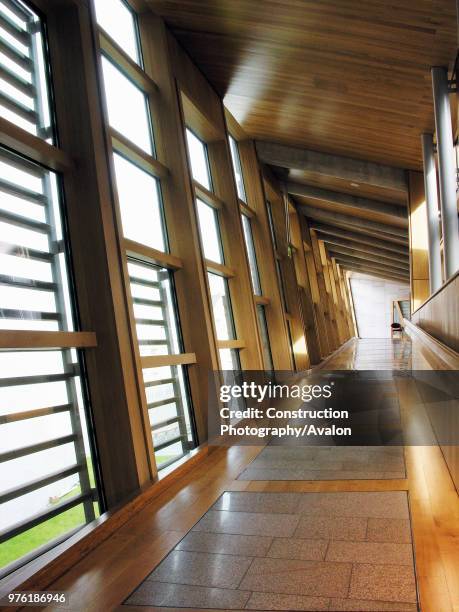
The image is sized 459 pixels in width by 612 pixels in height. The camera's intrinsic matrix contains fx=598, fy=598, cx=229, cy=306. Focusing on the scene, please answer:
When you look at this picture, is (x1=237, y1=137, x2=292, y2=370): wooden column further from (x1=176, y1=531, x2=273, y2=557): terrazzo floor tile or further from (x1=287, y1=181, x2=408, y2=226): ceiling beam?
(x1=176, y1=531, x2=273, y2=557): terrazzo floor tile

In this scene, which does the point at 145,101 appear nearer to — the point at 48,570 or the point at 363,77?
the point at 363,77

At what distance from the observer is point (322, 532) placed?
2594mm

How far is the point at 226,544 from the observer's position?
2523 millimetres

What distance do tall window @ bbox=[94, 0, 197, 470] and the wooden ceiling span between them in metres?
0.75

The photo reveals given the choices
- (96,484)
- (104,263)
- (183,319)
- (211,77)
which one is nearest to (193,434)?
(183,319)

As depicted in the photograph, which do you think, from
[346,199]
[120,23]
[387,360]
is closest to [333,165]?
[346,199]

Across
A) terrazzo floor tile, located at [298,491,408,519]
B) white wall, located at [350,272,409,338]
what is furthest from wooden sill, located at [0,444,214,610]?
white wall, located at [350,272,409,338]

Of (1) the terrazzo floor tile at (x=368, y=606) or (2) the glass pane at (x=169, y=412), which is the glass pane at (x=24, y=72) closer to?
(2) the glass pane at (x=169, y=412)

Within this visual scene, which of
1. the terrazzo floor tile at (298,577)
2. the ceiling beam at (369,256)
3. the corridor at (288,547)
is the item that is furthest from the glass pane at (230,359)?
the ceiling beam at (369,256)

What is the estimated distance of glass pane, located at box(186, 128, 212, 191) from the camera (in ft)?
21.4

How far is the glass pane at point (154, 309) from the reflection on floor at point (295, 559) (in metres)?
1.59

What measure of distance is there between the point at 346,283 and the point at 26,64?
2768cm

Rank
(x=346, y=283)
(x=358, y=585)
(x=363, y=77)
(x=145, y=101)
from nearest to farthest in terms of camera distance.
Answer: (x=358, y=585) < (x=145, y=101) < (x=363, y=77) < (x=346, y=283)

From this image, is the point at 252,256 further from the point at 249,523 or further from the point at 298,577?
the point at 298,577
